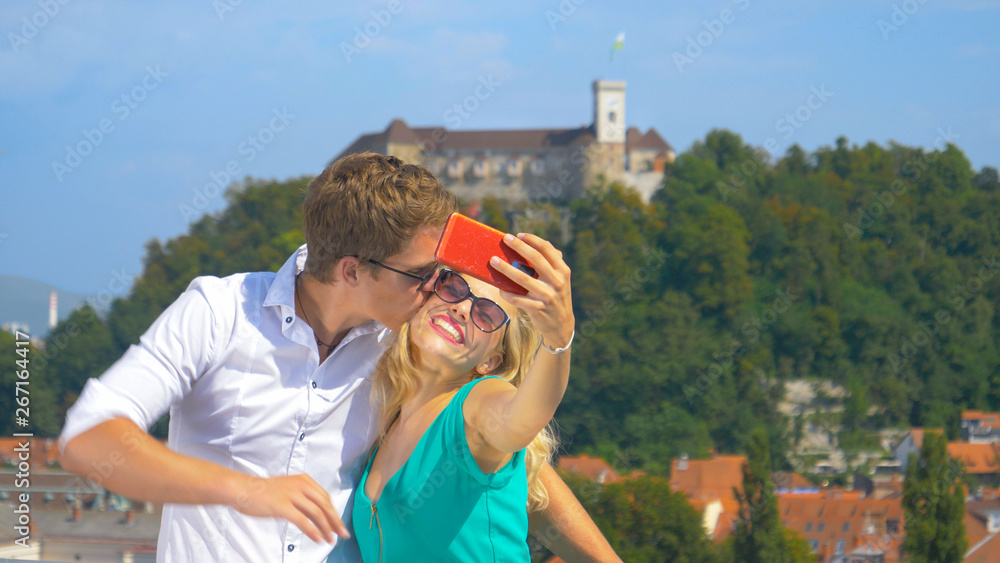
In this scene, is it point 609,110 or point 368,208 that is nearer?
point 368,208

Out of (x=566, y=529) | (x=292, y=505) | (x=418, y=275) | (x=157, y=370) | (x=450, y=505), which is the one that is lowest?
(x=566, y=529)

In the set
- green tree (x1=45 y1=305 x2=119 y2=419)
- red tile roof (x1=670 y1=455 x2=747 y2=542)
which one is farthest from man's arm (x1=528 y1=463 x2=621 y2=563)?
green tree (x1=45 y1=305 x2=119 y2=419)

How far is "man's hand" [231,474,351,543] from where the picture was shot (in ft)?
3.92

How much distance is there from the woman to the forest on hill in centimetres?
3353

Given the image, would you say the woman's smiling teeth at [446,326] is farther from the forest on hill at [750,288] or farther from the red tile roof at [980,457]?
the forest on hill at [750,288]

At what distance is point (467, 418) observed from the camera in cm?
159

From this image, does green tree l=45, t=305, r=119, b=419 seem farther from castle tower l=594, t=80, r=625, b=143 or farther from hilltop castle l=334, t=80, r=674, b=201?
castle tower l=594, t=80, r=625, b=143

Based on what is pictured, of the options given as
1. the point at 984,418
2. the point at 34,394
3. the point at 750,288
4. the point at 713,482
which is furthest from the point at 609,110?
the point at 34,394

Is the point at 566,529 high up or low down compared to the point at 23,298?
down

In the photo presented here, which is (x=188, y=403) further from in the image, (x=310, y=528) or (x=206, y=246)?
(x=206, y=246)

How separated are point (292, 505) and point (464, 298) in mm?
615

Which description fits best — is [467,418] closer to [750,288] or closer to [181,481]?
[181,481]

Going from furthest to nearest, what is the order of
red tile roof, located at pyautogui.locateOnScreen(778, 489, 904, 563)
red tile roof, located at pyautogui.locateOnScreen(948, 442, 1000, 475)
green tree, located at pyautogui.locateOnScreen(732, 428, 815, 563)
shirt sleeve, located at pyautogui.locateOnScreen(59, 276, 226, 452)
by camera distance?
red tile roof, located at pyautogui.locateOnScreen(948, 442, 1000, 475) → red tile roof, located at pyautogui.locateOnScreen(778, 489, 904, 563) → green tree, located at pyautogui.locateOnScreen(732, 428, 815, 563) → shirt sleeve, located at pyautogui.locateOnScreen(59, 276, 226, 452)

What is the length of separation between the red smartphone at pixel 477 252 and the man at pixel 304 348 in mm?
316
